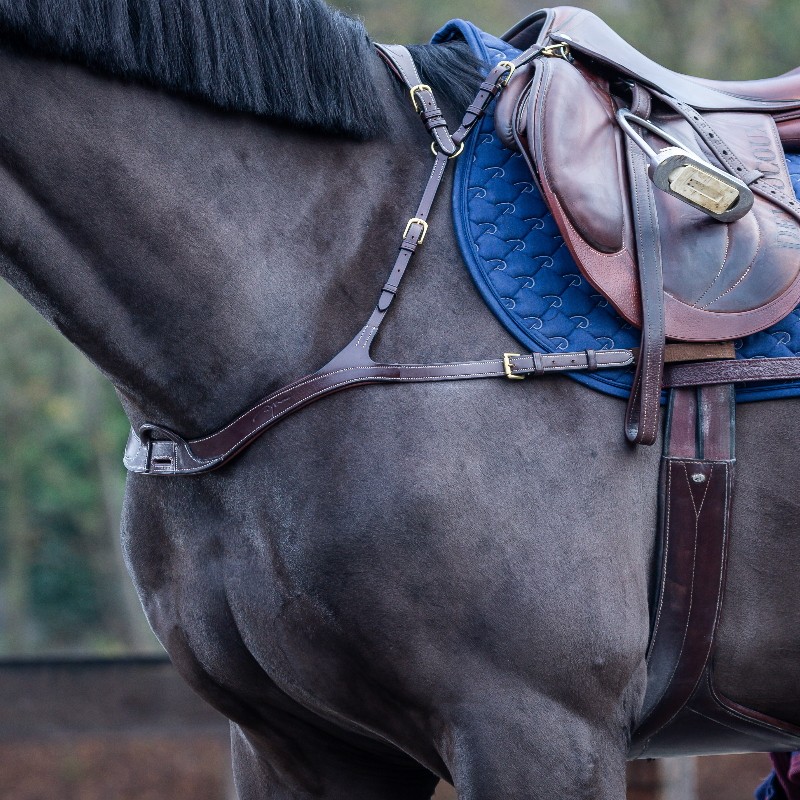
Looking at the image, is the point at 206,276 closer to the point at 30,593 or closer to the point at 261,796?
the point at 261,796

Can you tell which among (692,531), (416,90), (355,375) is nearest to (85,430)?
(416,90)

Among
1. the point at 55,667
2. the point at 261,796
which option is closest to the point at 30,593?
the point at 55,667

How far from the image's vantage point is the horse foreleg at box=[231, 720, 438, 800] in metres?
1.99

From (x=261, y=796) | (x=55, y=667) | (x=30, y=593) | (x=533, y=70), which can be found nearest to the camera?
(x=533, y=70)

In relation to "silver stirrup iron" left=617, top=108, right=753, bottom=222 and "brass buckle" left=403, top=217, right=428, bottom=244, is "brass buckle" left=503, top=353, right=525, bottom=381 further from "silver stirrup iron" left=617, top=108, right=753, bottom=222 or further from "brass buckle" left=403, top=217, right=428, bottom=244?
"silver stirrup iron" left=617, top=108, right=753, bottom=222

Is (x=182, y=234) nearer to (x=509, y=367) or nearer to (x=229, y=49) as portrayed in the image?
(x=229, y=49)

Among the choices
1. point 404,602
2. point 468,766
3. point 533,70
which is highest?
point 533,70

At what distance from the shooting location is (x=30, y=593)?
552 inches

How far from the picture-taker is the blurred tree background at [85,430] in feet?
32.8

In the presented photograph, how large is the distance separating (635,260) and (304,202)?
549mm

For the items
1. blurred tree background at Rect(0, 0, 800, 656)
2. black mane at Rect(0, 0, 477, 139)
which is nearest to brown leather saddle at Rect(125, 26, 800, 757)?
black mane at Rect(0, 0, 477, 139)

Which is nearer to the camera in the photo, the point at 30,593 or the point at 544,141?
the point at 544,141

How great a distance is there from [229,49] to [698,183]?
0.78 m

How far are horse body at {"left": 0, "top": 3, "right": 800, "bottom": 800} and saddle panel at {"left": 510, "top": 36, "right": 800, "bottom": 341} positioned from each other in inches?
6.7
